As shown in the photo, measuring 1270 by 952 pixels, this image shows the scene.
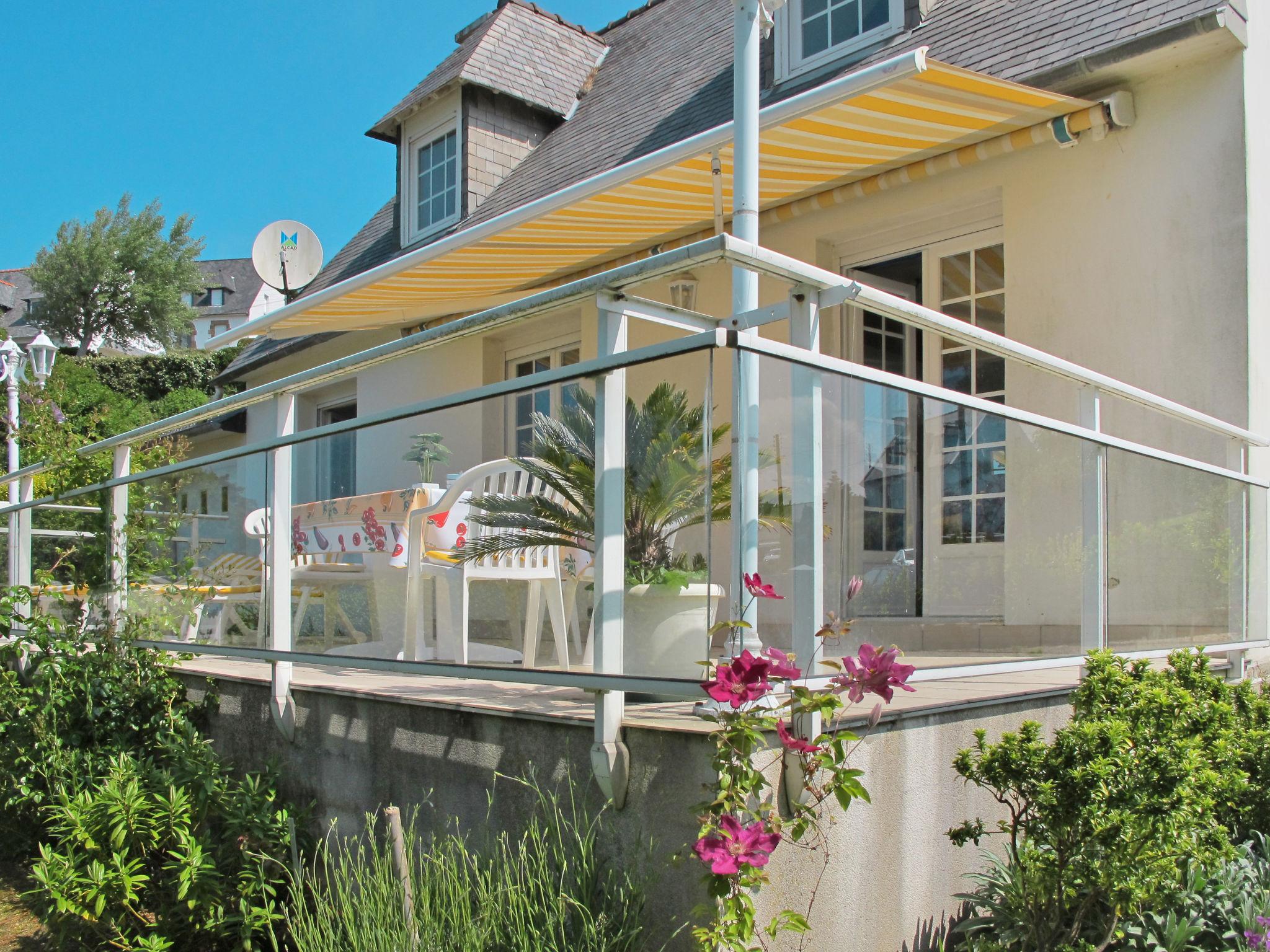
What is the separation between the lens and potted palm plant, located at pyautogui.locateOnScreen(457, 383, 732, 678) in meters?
2.72

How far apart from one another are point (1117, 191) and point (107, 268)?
48.9m

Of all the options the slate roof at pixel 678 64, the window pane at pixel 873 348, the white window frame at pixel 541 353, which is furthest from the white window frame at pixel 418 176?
the window pane at pixel 873 348

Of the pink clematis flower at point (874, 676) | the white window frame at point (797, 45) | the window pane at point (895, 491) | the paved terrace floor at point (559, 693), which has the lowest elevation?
the paved terrace floor at point (559, 693)

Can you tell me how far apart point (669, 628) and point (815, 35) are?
24.3ft

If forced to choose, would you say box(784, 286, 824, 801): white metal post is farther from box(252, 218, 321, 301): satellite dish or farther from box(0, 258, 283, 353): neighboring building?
box(0, 258, 283, 353): neighboring building

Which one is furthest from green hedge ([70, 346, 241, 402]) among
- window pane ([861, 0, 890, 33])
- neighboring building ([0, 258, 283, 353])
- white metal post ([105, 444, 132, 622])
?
white metal post ([105, 444, 132, 622])

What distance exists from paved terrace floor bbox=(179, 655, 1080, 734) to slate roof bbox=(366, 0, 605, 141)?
9.01 metres

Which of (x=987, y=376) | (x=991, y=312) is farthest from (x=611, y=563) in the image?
(x=991, y=312)

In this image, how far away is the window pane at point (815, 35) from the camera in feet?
29.1

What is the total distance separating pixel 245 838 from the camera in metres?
4.07

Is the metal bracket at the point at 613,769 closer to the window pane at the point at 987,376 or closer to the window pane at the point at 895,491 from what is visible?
the window pane at the point at 895,491

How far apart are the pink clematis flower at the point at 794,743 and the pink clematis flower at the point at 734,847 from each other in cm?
20

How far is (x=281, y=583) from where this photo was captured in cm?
439

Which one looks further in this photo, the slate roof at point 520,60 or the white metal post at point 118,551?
the slate roof at point 520,60
